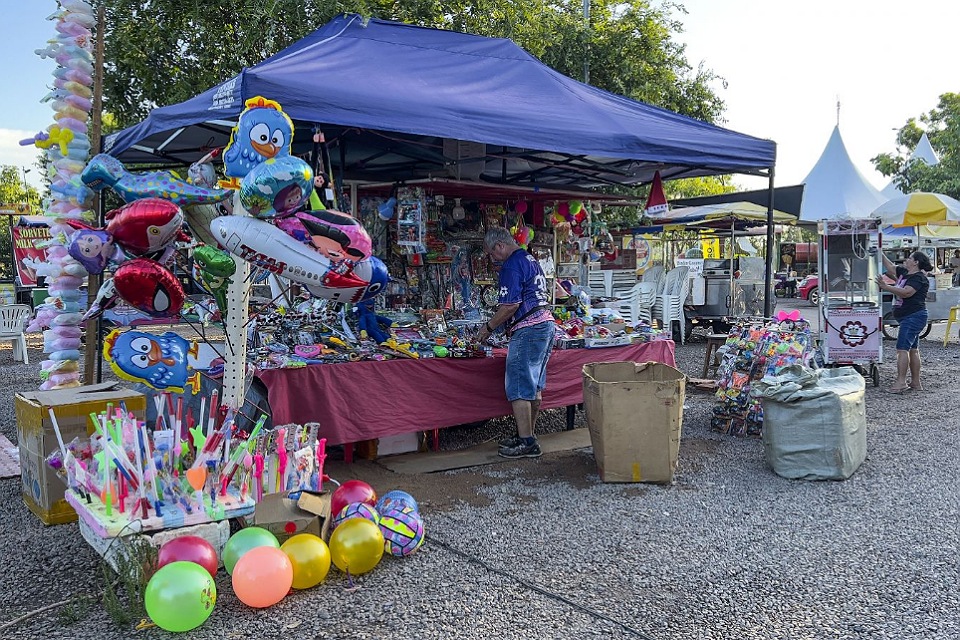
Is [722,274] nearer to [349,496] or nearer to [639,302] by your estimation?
[639,302]

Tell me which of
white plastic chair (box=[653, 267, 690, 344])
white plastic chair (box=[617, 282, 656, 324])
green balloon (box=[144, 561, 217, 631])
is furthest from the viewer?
white plastic chair (box=[653, 267, 690, 344])

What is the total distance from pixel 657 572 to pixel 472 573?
92 centimetres

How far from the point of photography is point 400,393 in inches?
218

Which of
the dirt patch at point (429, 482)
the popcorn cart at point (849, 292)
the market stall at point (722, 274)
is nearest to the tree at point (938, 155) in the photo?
the market stall at point (722, 274)

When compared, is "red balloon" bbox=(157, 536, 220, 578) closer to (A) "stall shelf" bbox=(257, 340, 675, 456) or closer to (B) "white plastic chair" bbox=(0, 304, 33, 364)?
(A) "stall shelf" bbox=(257, 340, 675, 456)

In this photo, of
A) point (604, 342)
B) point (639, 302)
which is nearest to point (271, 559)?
point (604, 342)

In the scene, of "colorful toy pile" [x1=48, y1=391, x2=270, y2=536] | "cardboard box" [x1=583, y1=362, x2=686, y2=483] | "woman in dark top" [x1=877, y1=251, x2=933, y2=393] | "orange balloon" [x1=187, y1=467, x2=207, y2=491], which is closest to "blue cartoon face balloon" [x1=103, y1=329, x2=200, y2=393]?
"colorful toy pile" [x1=48, y1=391, x2=270, y2=536]

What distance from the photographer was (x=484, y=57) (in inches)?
270

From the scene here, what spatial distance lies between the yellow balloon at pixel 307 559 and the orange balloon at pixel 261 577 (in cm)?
13

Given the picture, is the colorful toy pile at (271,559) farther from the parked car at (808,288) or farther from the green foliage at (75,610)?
the parked car at (808,288)

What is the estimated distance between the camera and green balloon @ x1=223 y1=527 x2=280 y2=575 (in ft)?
11.2

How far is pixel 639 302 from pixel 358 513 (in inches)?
377

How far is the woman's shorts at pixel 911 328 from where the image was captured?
854 cm

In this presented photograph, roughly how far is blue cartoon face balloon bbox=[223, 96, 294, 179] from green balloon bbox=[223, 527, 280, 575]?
1.83 metres
